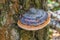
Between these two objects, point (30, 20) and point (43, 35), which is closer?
point (30, 20)

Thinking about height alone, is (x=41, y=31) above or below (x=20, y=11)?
below

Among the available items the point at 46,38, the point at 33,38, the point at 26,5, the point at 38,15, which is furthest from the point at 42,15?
the point at 46,38

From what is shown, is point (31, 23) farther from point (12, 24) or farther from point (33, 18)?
point (12, 24)

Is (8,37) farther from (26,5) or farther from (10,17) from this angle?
(26,5)

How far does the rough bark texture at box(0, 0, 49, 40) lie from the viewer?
44.6 inches

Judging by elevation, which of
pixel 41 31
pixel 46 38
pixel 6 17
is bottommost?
pixel 46 38

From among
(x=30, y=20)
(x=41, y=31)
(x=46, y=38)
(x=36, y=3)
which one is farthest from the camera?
(x=46, y=38)

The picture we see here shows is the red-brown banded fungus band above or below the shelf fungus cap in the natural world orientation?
above

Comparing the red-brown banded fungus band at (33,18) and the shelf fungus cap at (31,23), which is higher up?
the red-brown banded fungus band at (33,18)

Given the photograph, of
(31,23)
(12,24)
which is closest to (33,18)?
(31,23)

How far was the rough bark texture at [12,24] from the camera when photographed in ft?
3.71

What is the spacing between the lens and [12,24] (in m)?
1.19

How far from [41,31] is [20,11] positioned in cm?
27

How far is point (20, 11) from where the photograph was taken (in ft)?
3.84
